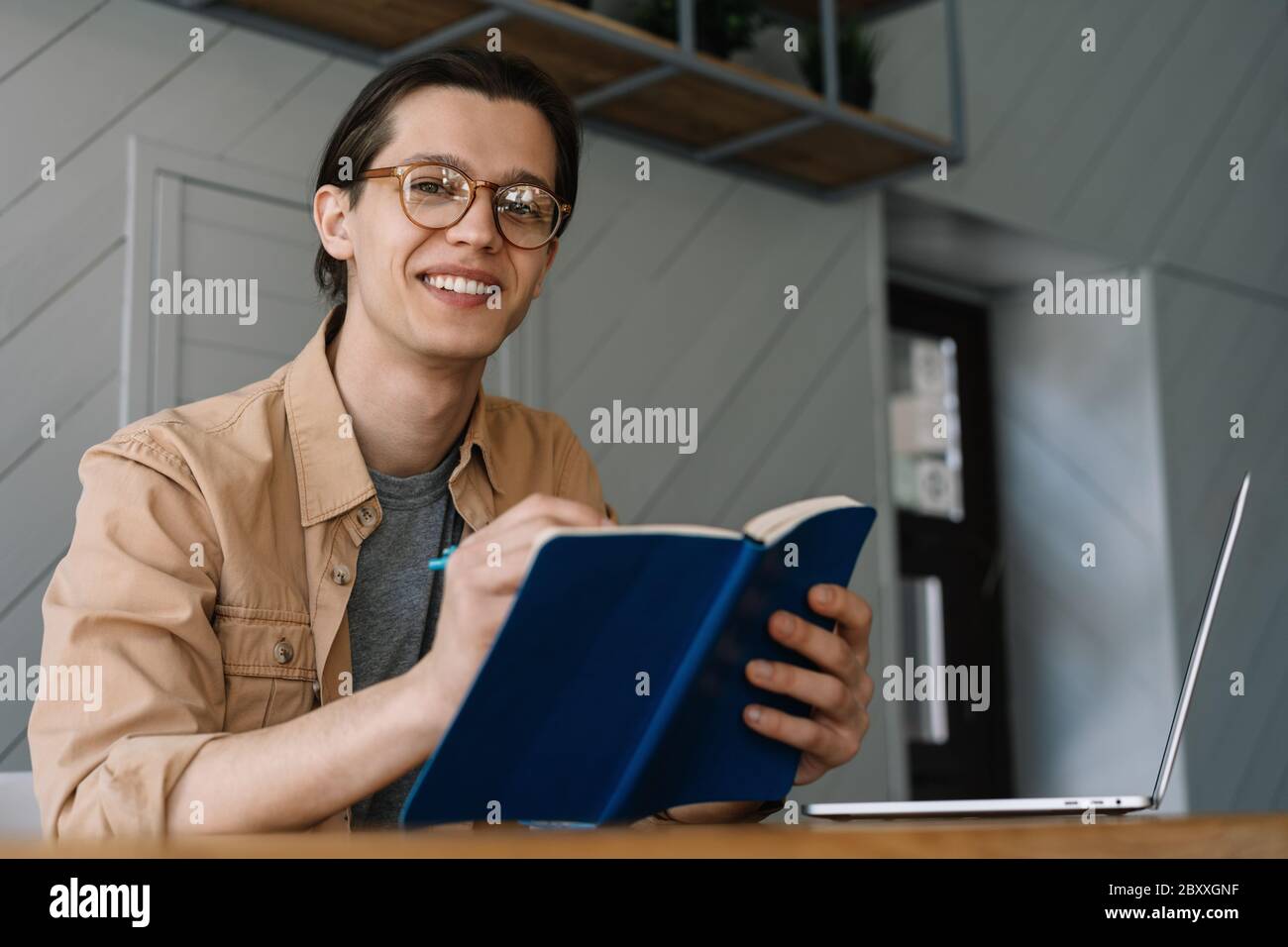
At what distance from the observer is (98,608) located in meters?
1.03

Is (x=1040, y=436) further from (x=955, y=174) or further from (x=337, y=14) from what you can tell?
(x=337, y=14)

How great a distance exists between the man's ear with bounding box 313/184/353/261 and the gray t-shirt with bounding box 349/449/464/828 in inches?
10.6

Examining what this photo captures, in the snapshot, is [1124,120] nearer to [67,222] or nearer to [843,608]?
[67,222]

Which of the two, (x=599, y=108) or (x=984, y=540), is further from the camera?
(x=984, y=540)

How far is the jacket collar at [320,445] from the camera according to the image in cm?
127

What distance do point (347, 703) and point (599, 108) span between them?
2064 millimetres

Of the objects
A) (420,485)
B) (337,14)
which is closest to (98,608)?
(420,485)

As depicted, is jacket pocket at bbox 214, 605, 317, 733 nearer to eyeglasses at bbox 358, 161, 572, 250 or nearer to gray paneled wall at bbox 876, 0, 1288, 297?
eyeglasses at bbox 358, 161, 572, 250
